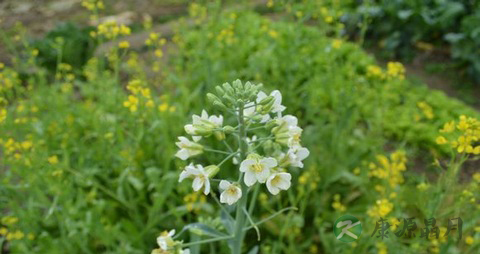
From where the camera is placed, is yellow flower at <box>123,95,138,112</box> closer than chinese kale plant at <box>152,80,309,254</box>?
No

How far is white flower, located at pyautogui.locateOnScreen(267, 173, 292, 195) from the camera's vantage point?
1417 mm

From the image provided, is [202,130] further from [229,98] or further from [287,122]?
[287,122]

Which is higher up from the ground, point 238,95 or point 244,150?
point 238,95

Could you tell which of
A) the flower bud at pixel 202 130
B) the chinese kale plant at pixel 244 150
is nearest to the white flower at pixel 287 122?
the chinese kale plant at pixel 244 150

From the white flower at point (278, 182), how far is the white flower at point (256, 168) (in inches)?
1.6

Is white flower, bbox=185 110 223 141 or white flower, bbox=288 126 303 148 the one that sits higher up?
white flower, bbox=185 110 223 141

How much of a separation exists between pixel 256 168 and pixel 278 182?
98mm

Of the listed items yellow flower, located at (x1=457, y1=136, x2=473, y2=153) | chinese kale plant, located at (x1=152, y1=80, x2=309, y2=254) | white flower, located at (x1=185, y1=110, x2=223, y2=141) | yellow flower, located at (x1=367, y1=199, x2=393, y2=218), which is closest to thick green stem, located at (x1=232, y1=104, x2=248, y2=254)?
chinese kale plant, located at (x1=152, y1=80, x2=309, y2=254)

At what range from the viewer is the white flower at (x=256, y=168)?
54.2 inches

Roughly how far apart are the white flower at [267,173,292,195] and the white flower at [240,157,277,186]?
0.13 feet

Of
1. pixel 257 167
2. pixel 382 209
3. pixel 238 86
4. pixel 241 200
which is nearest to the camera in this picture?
pixel 257 167

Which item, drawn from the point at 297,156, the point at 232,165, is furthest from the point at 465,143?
the point at 232,165

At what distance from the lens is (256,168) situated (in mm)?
1393

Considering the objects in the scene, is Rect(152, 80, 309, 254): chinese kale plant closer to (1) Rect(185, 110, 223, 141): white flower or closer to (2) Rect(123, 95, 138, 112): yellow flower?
(1) Rect(185, 110, 223, 141): white flower
